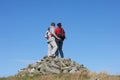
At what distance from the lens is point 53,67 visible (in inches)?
1216

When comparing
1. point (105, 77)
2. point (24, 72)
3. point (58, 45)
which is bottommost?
point (105, 77)

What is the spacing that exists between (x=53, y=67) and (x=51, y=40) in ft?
9.46

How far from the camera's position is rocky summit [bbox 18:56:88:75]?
30.6 m

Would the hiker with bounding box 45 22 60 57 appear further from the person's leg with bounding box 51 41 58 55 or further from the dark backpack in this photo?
the dark backpack

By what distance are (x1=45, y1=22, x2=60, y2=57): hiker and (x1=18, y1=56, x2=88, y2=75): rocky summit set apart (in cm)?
60

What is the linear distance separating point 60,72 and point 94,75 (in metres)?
2.80

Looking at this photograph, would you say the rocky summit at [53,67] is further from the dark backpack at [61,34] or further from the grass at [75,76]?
the dark backpack at [61,34]

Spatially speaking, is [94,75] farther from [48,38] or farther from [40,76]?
[48,38]

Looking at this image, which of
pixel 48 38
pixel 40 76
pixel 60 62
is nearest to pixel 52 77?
pixel 40 76

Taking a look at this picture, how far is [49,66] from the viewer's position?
3088 cm

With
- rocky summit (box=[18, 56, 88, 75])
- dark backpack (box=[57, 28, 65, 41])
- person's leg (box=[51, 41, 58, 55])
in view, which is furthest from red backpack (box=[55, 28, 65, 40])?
rocky summit (box=[18, 56, 88, 75])

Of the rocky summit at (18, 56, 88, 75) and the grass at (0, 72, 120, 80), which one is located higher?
the rocky summit at (18, 56, 88, 75)

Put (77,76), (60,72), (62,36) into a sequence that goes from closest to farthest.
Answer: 1. (77,76)
2. (60,72)
3. (62,36)

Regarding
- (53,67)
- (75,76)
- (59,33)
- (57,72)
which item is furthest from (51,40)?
(75,76)
